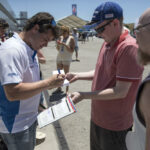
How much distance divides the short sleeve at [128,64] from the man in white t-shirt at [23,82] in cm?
57

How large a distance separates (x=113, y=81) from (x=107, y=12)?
644 millimetres

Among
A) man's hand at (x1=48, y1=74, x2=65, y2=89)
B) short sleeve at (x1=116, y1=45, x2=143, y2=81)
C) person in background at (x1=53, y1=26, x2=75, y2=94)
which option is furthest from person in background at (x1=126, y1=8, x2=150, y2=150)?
person in background at (x1=53, y1=26, x2=75, y2=94)

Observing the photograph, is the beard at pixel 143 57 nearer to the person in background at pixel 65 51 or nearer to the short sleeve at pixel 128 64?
the short sleeve at pixel 128 64

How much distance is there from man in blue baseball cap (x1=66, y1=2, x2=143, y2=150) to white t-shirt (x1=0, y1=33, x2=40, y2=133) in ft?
1.45

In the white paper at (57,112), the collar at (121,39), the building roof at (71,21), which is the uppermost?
the building roof at (71,21)

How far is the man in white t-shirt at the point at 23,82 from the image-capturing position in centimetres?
134

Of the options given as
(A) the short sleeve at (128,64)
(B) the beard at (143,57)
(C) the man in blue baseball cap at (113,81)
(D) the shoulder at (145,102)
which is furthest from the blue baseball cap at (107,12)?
(D) the shoulder at (145,102)

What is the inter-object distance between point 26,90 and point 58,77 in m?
0.35

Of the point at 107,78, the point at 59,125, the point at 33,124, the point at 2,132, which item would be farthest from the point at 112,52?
the point at 59,125

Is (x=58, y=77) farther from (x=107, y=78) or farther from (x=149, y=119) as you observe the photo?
(x=149, y=119)

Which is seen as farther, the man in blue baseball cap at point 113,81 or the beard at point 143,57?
the man in blue baseball cap at point 113,81

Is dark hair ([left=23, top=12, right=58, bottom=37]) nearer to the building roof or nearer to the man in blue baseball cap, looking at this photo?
the man in blue baseball cap

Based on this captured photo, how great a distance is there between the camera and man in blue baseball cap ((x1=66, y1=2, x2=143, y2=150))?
1500 millimetres

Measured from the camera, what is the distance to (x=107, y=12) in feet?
5.22
